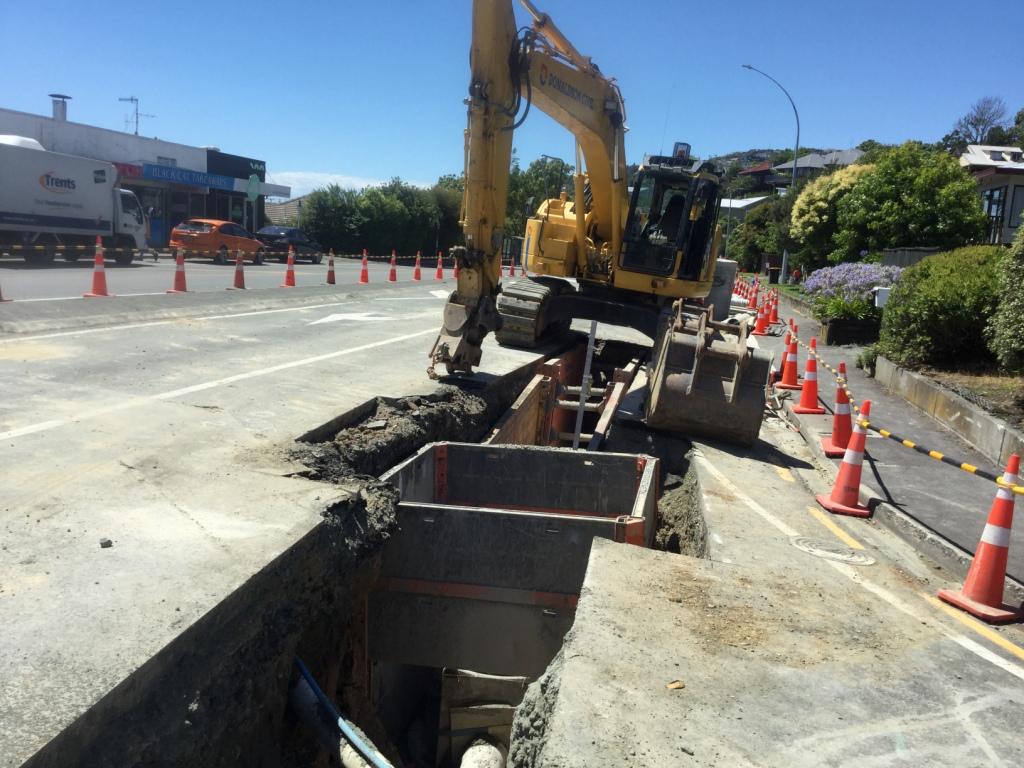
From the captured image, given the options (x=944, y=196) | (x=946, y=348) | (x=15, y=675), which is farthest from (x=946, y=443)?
(x=944, y=196)

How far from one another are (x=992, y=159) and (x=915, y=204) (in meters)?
17.2

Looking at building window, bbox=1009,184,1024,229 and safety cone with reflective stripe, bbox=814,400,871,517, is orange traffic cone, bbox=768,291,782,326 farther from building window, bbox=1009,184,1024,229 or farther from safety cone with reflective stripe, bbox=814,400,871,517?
safety cone with reflective stripe, bbox=814,400,871,517

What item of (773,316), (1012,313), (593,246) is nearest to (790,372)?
(593,246)

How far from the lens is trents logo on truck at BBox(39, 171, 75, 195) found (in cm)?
2397

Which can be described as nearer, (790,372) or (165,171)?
(790,372)

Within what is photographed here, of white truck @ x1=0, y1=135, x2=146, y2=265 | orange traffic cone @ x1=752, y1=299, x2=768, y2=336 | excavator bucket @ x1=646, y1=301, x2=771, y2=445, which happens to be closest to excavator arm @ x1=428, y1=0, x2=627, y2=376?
excavator bucket @ x1=646, y1=301, x2=771, y2=445

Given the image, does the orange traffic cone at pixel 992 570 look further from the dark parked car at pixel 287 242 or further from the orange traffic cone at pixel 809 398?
the dark parked car at pixel 287 242

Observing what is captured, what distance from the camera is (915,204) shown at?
2703 centimetres

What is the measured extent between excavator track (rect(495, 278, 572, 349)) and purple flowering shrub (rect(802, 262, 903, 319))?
8640mm

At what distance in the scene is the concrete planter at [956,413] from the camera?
29.1 ft

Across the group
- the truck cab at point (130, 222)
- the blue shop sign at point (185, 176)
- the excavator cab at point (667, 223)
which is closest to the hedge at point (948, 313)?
the excavator cab at point (667, 223)

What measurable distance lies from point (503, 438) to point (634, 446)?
1.85 metres

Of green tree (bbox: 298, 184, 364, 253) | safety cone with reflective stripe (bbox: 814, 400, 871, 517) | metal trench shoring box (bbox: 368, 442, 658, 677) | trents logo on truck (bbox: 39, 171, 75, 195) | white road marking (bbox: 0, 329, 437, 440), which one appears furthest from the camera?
green tree (bbox: 298, 184, 364, 253)

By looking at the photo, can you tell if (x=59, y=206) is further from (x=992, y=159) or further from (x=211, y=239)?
(x=992, y=159)
